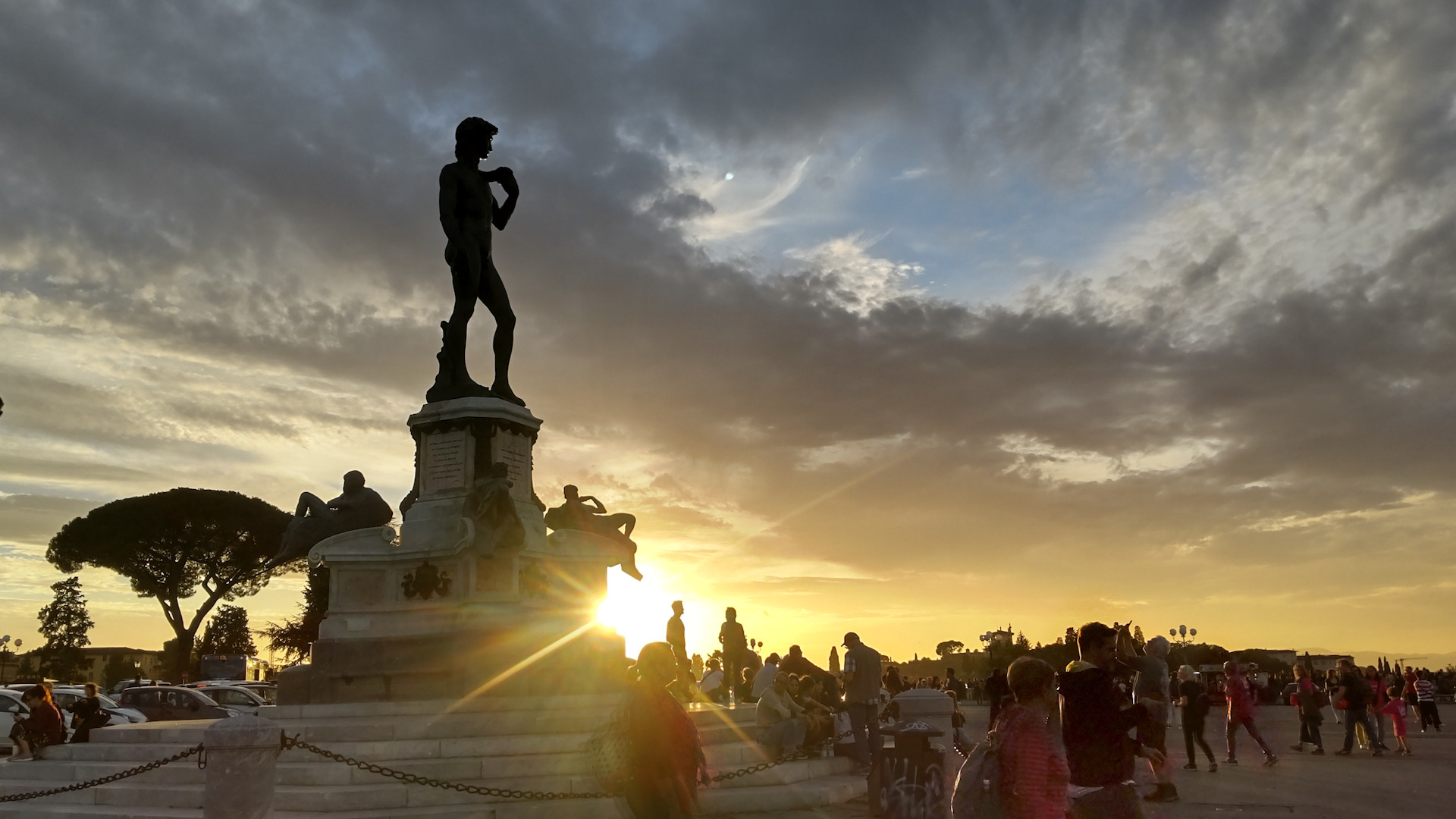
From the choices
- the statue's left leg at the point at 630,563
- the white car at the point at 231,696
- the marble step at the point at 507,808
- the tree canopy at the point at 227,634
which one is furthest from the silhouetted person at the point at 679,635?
the tree canopy at the point at 227,634

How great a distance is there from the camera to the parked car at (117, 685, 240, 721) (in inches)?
872

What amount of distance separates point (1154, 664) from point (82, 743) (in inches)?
444

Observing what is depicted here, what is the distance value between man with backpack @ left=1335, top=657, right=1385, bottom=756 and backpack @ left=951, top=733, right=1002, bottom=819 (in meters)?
14.1

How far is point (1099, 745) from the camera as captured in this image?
485 centimetres

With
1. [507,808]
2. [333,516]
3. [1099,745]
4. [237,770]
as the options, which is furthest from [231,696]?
[1099,745]

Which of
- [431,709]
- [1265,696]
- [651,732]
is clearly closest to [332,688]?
[431,709]

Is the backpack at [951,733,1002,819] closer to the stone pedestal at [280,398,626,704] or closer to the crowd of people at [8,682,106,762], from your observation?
the stone pedestal at [280,398,626,704]

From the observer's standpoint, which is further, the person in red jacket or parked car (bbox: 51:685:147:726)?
parked car (bbox: 51:685:147:726)

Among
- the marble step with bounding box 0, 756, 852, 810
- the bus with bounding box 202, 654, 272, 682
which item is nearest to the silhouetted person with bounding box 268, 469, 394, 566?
the marble step with bounding box 0, 756, 852, 810

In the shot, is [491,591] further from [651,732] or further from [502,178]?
[651,732]

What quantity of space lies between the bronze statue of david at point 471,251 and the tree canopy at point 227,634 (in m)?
45.5

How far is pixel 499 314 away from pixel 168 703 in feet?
42.8

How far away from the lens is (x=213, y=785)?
719 centimetres

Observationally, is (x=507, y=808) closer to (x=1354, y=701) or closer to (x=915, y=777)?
(x=915, y=777)
